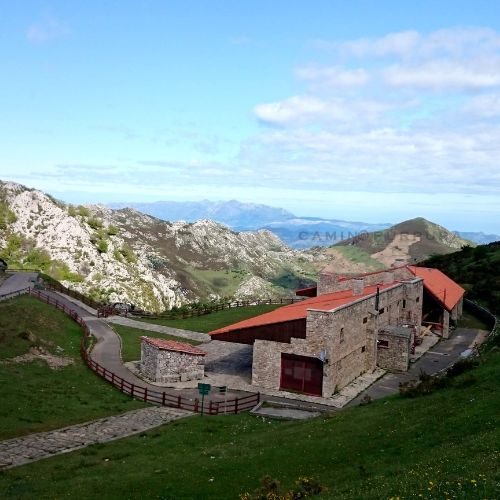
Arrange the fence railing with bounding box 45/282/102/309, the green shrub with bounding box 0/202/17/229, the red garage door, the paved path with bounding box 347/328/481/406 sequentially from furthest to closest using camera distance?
the green shrub with bounding box 0/202/17/229
the fence railing with bounding box 45/282/102/309
the paved path with bounding box 347/328/481/406
the red garage door

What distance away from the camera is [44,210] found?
108 metres

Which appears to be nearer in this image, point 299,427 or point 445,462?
point 445,462

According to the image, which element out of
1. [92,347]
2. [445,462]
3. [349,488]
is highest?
[445,462]

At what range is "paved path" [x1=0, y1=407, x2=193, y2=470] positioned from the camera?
22603 mm

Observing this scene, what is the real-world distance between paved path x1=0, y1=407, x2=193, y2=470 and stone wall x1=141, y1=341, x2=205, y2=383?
5345 mm

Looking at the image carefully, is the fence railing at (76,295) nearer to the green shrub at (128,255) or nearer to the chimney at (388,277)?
the chimney at (388,277)

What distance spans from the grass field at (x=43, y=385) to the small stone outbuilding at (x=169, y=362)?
134 inches

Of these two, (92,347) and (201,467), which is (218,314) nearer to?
(92,347)

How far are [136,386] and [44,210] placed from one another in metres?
84.6

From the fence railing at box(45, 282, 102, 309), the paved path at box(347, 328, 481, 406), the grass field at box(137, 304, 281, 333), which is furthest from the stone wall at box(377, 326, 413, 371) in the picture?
the fence railing at box(45, 282, 102, 309)

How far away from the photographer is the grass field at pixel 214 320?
184 ft

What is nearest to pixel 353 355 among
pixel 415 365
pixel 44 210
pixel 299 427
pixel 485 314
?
pixel 415 365

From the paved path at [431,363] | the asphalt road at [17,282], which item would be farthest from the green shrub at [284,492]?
the asphalt road at [17,282]

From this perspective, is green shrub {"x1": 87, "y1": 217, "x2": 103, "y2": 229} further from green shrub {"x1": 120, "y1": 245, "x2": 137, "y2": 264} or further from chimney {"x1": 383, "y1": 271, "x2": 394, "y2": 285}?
chimney {"x1": 383, "y1": 271, "x2": 394, "y2": 285}
